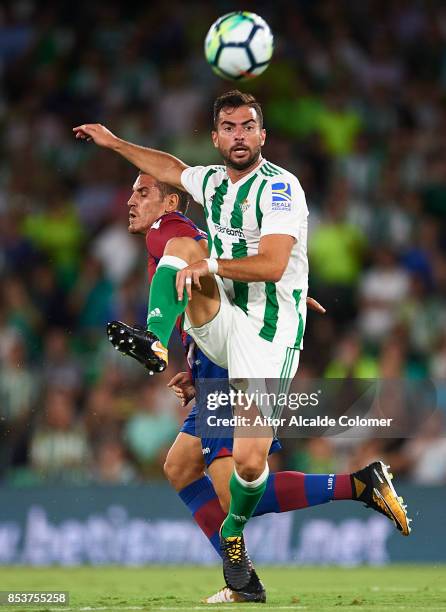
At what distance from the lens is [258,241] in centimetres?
728

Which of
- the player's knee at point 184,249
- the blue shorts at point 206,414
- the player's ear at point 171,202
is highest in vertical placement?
the player's ear at point 171,202

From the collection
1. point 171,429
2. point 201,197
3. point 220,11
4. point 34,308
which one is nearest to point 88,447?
point 171,429

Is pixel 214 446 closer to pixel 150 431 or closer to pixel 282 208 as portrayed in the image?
pixel 282 208

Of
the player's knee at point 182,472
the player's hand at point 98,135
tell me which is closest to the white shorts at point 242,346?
the player's knee at point 182,472

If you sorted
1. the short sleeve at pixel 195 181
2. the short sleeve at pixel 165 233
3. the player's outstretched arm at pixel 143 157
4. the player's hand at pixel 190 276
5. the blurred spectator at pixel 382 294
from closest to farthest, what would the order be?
the player's hand at pixel 190 276 → the short sleeve at pixel 165 233 → the short sleeve at pixel 195 181 → the player's outstretched arm at pixel 143 157 → the blurred spectator at pixel 382 294

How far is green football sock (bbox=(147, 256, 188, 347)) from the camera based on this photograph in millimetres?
6957

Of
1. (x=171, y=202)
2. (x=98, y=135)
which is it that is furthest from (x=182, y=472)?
(x=98, y=135)

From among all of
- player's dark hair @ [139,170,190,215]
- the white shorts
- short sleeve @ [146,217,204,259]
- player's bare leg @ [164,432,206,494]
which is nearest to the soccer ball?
player's dark hair @ [139,170,190,215]

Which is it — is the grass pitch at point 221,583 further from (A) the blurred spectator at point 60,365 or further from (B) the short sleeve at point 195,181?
(B) the short sleeve at point 195,181

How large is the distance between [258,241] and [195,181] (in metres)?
0.55

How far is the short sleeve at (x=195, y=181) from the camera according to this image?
24.6 feet

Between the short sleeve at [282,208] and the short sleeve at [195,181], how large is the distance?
497 mm

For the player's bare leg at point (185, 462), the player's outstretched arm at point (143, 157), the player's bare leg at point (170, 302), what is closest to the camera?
the player's bare leg at point (170, 302)

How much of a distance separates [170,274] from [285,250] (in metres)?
0.61
